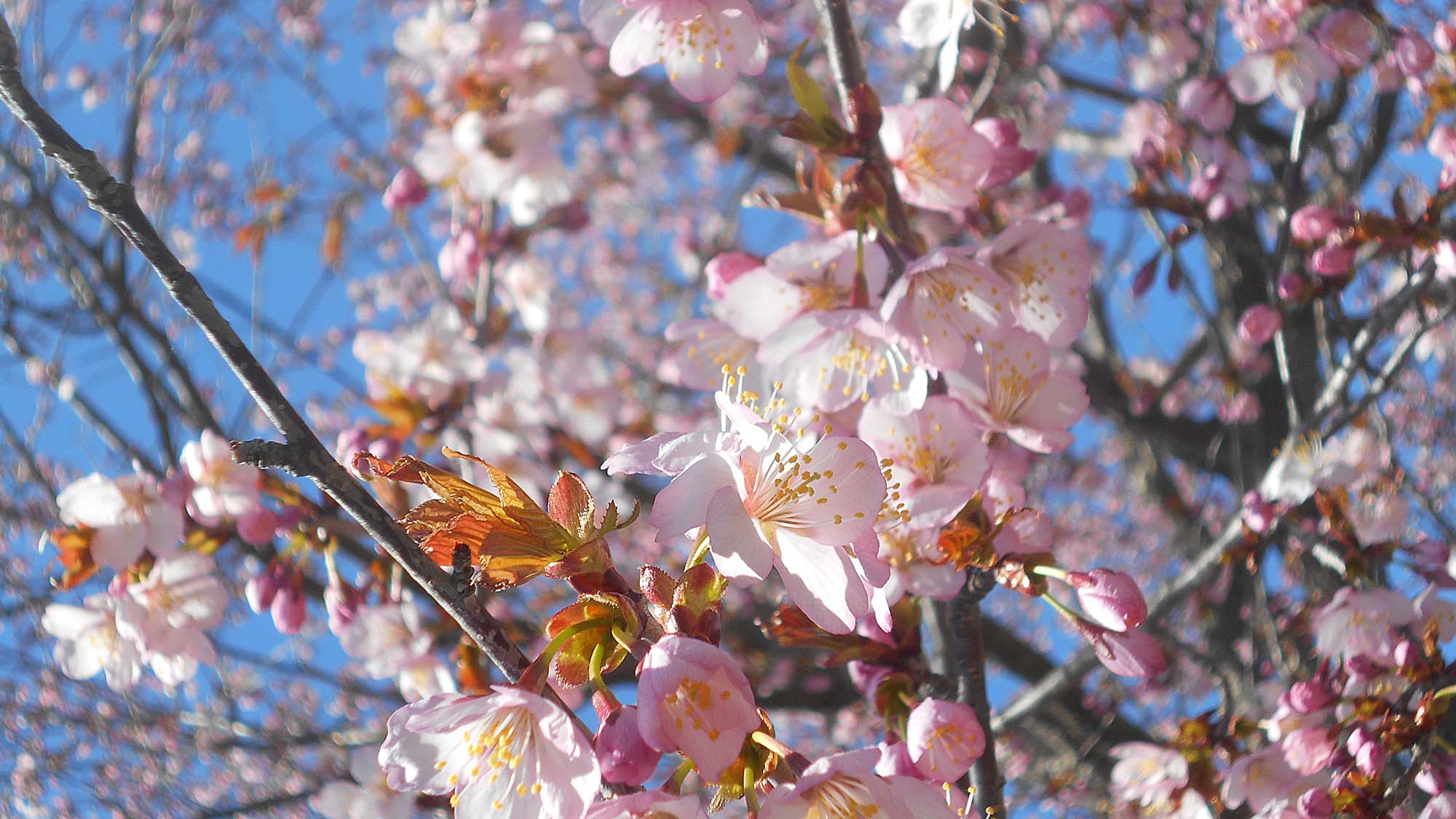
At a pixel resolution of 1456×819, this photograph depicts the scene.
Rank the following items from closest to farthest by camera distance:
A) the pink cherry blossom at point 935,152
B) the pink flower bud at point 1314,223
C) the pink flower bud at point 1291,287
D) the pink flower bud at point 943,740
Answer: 1. the pink flower bud at point 943,740
2. the pink cherry blossom at point 935,152
3. the pink flower bud at point 1314,223
4. the pink flower bud at point 1291,287

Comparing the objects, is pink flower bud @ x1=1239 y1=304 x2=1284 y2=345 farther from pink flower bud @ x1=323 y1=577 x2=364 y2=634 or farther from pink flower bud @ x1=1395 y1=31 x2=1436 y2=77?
pink flower bud @ x1=323 y1=577 x2=364 y2=634

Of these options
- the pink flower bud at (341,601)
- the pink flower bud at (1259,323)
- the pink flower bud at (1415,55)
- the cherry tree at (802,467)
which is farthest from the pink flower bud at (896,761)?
the pink flower bud at (1415,55)

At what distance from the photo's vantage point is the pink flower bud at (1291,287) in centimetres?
210

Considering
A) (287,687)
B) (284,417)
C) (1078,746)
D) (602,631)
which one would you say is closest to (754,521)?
(602,631)

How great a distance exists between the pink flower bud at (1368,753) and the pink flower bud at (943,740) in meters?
0.64

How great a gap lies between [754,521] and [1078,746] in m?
2.70

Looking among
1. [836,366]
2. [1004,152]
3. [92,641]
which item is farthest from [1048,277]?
[92,641]

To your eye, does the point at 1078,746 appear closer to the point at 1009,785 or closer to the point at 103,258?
the point at 1009,785

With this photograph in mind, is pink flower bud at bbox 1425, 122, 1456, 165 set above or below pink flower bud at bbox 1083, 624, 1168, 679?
below

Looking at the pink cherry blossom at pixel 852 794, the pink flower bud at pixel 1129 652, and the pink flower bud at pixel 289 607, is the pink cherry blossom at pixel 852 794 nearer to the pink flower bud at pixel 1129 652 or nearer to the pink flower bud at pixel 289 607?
the pink flower bud at pixel 1129 652

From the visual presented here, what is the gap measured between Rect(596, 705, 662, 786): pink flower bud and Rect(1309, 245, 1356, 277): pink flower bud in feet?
5.56

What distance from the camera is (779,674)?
11.8 ft

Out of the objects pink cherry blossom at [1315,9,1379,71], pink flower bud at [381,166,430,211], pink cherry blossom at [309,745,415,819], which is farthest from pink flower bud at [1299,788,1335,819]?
pink flower bud at [381,166,430,211]

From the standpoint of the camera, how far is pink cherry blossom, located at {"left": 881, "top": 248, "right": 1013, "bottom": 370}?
1.29 metres
